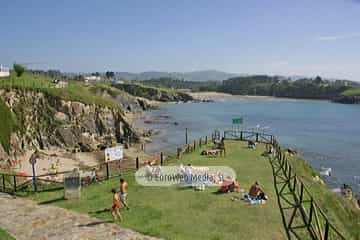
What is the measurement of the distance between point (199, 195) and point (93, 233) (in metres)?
6.42

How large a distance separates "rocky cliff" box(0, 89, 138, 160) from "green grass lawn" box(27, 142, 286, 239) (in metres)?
26.4

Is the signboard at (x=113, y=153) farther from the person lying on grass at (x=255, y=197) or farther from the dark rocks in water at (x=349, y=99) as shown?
the dark rocks in water at (x=349, y=99)

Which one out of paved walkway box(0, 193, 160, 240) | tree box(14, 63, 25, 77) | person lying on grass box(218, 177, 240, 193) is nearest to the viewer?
paved walkway box(0, 193, 160, 240)

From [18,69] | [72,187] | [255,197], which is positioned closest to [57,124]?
[18,69]

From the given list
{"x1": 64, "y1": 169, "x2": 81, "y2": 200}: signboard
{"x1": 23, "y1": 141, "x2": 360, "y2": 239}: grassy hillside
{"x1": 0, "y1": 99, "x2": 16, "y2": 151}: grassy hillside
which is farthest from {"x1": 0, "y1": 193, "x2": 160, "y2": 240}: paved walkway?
{"x1": 0, "y1": 99, "x2": 16, "y2": 151}: grassy hillside

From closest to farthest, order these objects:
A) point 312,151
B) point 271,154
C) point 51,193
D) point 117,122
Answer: point 51,193
point 271,154
point 312,151
point 117,122

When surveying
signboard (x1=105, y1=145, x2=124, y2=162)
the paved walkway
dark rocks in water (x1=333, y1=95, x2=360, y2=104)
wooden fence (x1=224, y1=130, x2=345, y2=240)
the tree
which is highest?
the tree

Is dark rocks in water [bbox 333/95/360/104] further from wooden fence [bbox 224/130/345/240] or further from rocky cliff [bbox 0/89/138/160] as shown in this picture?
wooden fence [bbox 224/130/345/240]

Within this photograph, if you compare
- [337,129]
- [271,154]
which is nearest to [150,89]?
[337,129]

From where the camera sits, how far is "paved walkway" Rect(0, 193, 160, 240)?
45.3 feet

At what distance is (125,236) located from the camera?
Result: 44.9ft

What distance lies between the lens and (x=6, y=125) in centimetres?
4359

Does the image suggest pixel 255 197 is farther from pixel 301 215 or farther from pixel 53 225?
pixel 53 225

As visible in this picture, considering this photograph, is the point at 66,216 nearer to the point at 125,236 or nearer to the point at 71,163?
the point at 125,236
